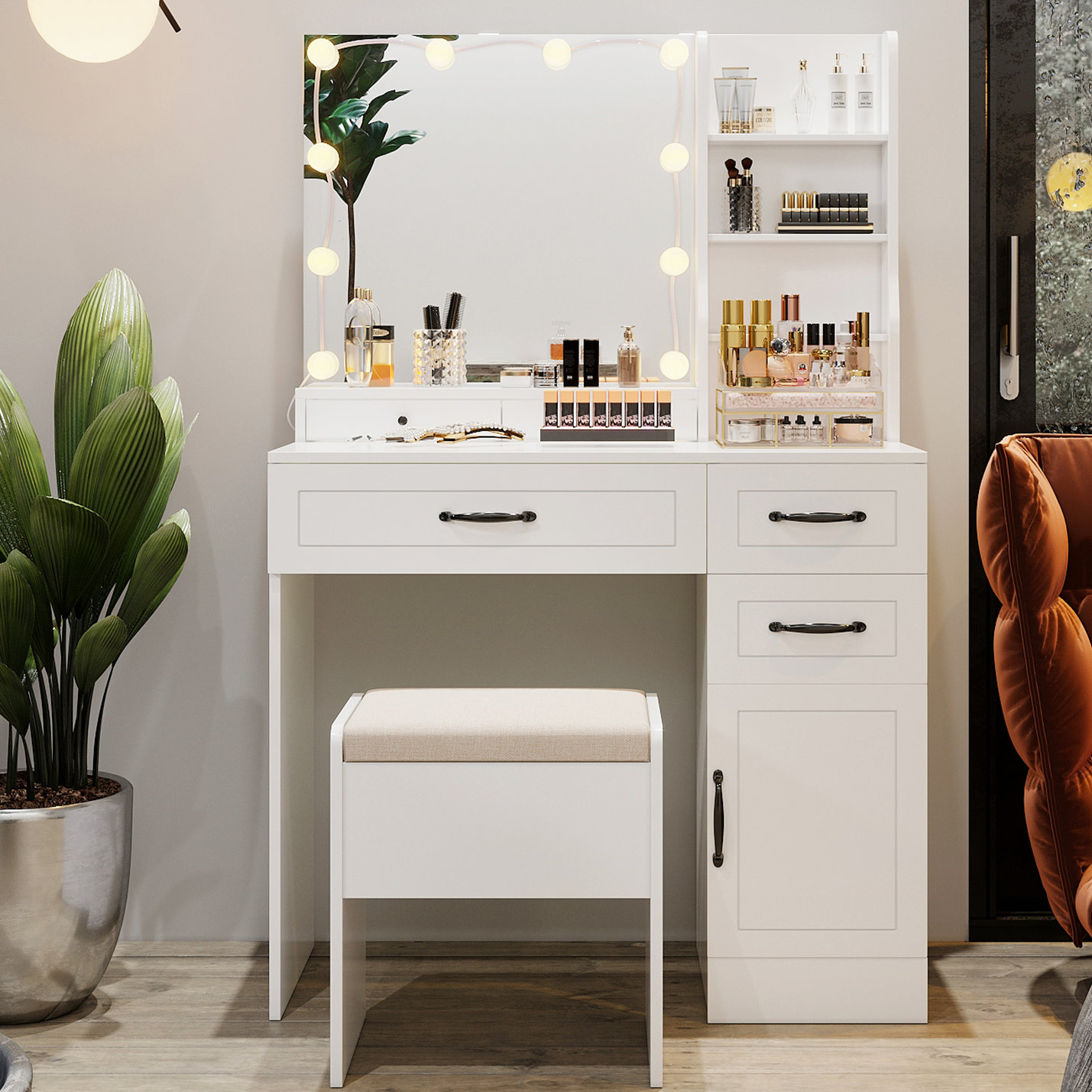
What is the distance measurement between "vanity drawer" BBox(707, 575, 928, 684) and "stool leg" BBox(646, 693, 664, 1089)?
0.85 ft

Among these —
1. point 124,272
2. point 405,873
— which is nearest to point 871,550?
point 405,873

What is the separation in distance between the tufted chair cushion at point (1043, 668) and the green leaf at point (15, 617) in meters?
1.65

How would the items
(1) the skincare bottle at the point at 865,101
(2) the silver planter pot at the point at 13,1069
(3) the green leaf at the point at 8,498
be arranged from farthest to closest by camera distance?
(1) the skincare bottle at the point at 865,101, (3) the green leaf at the point at 8,498, (2) the silver planter pot at the point at 13,1069

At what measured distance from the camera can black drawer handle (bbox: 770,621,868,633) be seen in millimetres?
2059

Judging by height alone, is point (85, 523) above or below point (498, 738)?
above

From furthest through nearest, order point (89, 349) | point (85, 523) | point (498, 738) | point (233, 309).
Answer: point (233, 309)
point (89, 349)
point (85, 523)
point (498, 738)

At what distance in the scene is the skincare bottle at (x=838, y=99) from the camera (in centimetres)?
237

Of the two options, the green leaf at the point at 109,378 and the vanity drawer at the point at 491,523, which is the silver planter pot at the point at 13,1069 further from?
the green leaf at the point at 109,378

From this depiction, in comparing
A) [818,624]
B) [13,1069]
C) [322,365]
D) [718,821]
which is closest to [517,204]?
[322,365]

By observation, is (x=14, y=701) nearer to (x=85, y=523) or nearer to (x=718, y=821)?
(x=85, y=523)

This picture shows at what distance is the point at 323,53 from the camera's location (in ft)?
7.78

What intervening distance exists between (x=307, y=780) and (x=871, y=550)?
4.04 feet

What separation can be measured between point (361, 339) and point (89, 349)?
0.53m

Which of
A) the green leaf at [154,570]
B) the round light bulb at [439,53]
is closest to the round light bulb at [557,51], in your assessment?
the round light bulb at [439,53]
